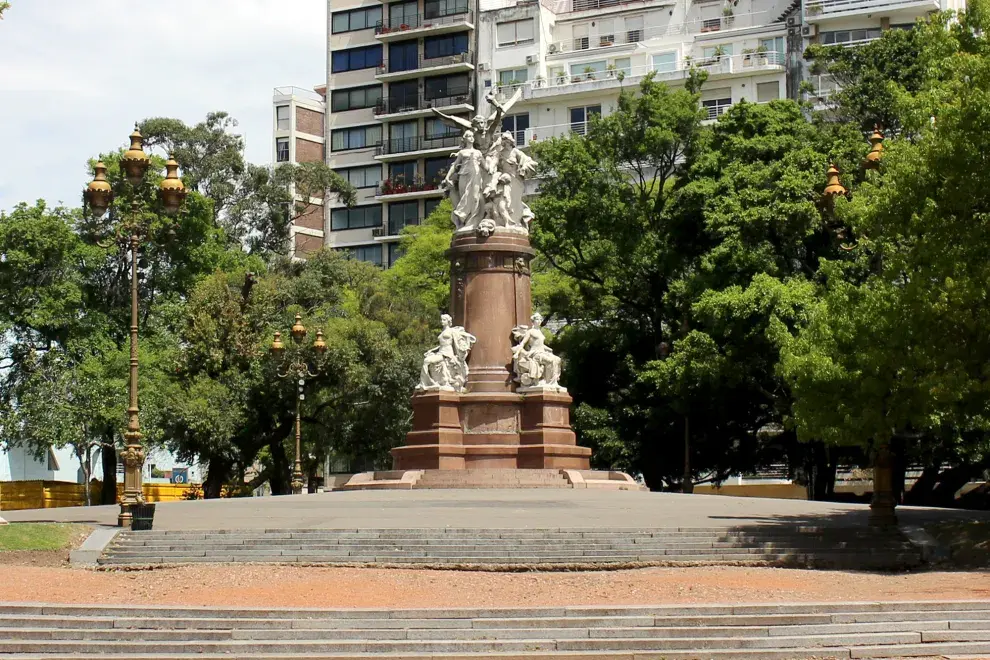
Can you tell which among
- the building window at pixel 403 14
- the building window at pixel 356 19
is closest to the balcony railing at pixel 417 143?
the building window at pixel 403 14

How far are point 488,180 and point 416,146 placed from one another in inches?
1724

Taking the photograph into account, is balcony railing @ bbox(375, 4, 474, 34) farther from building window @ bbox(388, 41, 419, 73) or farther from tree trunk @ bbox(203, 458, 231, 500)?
tree trunk @ bbox(203, 458, 231, 500)

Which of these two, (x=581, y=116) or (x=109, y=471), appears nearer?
(x=109, y=471)

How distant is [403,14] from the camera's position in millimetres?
81000

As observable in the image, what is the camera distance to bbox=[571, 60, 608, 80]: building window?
71.9 metres

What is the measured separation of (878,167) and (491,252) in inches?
452

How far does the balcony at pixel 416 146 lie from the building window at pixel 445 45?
14.8 ft

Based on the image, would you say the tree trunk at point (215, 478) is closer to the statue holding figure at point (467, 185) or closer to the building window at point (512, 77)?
the statue holding figure at point (467, 185)

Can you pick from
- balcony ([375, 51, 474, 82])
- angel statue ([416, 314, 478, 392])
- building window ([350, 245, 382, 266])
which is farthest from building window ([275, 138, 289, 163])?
angel statue ([416, 314, 478, 392])

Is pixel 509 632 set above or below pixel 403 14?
below

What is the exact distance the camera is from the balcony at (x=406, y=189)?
78000 millimetres

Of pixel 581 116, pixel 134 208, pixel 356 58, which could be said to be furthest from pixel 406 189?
pixel 134 208

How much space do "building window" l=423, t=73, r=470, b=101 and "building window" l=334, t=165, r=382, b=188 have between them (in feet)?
17.1

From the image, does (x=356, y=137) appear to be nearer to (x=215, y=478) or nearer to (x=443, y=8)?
(x=443, y=8)
